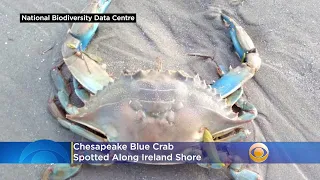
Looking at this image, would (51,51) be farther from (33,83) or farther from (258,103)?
(258,103)

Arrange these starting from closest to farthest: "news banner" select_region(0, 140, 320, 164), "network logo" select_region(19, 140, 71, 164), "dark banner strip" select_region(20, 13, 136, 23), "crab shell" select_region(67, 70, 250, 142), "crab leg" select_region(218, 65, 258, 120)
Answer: "crab shell" select_region(67, 70, 250, 142) → "news banner" select_region(0, 140, 320, 164) → "network logo" select_region(19, 140, 71, 164) → "crab leg" select_region(218, 65, 258, 120) → "dark banner strip" select_region(20, 13, 136, 23)

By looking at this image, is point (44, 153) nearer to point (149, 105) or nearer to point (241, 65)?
point (149, 105)

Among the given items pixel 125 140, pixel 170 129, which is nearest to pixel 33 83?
pixel 125 140

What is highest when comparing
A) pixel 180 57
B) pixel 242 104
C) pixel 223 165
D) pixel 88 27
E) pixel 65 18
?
pixel 65 18

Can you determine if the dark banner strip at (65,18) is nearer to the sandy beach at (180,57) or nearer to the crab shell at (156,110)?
the sandy beach at (180,57)

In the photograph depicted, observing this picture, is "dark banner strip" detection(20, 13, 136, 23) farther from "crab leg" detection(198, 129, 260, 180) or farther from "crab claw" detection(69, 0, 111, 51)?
"crab leg" detection(198, 129, 260, 180)

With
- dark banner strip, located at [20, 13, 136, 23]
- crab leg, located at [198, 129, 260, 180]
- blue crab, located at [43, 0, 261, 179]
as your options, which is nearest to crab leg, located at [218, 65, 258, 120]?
blue crab, located at [43, 0, 261, 179]

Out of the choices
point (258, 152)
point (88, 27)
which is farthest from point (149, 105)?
point (88, 27)
